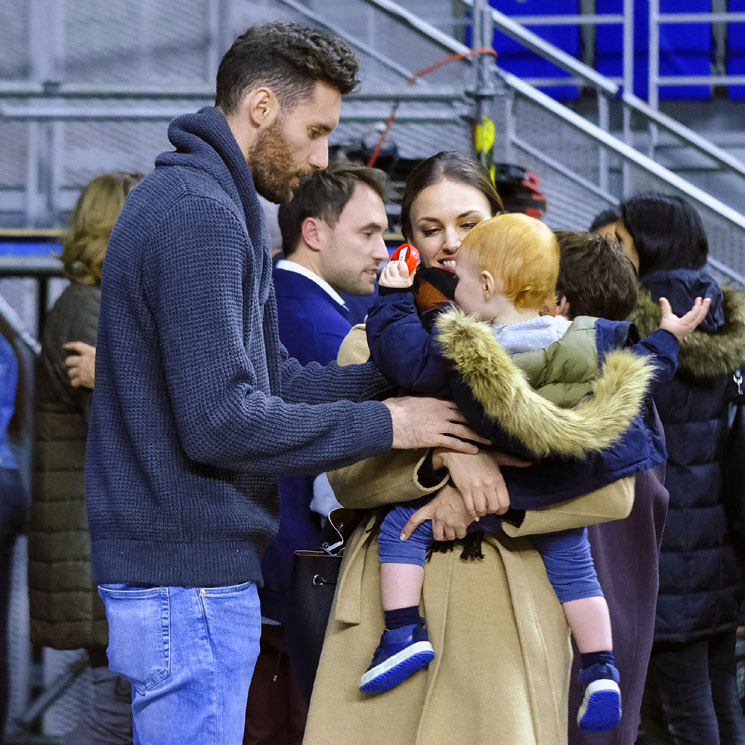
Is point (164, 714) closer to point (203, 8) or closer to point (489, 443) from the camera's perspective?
point (489, 443)

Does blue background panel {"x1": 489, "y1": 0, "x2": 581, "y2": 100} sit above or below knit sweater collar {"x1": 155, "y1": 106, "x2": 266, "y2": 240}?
above

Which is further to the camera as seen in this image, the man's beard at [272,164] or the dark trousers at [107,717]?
the dark trousers at [107,717]

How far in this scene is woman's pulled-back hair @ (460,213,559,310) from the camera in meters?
1.93

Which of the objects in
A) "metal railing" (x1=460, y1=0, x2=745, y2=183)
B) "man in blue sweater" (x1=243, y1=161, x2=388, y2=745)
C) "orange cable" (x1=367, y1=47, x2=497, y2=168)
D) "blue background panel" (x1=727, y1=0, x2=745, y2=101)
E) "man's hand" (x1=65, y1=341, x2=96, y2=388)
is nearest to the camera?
"man in blue sweater" (x1=243, y1=161, x2=388, y2=745)

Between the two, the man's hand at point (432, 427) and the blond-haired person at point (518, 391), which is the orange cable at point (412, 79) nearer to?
the blond-haired person at point (518, 391)

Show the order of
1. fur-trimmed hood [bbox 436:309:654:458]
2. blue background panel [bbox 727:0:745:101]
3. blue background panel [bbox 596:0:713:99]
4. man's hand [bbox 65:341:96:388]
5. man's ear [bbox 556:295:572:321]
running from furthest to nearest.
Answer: blue background panel [bbox 727:0:745:101], blue background panel [bbox 596:0:713:99], man's hand [bbox 65:341:96:388], man's ear [bbox 556:295:572:321], fur-trimmed hood [bbox 436:309:654:458]

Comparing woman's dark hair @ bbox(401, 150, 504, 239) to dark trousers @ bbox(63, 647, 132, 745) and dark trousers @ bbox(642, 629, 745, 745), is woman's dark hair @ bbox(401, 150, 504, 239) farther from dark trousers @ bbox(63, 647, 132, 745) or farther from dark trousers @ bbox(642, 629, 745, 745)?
dark trousers @ bbox(63, 647, 132, 745)

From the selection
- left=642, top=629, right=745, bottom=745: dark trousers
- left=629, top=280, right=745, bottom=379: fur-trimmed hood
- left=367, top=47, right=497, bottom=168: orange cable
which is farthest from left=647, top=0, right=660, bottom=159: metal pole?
left=642, top=629, right=745, bottom=745: dark trousers

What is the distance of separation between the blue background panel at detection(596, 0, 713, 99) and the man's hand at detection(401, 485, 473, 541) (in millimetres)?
6694

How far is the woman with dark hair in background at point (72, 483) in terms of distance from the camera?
3387 mm

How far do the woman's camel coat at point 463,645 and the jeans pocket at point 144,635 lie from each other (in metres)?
0.31

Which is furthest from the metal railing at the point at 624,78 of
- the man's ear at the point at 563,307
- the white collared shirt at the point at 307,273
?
the man's ear at the point at 563,307

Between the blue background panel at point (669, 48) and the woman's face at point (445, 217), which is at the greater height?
the blue background panel at point (669, 48)

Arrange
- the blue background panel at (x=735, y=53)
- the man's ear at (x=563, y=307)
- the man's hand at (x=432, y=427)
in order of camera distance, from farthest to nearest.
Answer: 1. the blue background panel at (x=735, y=53)
2. the man's ear at (x=563, y=307)
3. the man's hand at (x=432, y=427)
